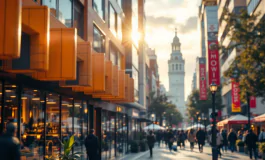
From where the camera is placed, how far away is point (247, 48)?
880 inches

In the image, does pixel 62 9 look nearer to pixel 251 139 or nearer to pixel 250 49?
pixel 250 49

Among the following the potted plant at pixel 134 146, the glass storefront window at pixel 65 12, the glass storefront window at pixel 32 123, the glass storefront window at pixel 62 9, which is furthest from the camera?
the potted plant at pixel 134 146

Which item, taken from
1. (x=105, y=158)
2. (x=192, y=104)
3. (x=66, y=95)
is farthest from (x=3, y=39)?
(x=192, y=104)

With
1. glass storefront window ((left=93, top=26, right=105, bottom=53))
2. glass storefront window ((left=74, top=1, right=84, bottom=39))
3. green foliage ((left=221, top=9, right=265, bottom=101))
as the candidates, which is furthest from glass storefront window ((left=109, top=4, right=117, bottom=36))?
green foliage ((left=221, top=9, right=265, bottom=101))

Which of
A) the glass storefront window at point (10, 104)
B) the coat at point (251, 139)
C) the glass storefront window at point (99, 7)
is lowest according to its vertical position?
the coat at point (251, 139)

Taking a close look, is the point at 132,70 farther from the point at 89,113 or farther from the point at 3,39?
the point at 3,39

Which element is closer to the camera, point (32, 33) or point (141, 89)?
point (32, 33)

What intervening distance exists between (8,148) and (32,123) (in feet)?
21.9

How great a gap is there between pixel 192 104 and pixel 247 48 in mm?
68805

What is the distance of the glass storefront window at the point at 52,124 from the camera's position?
657 inches

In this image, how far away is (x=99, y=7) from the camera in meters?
27.6

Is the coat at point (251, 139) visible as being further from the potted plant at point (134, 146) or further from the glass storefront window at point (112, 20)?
the potted plant at point (134, 146)

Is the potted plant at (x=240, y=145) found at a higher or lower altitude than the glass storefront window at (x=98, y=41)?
lower

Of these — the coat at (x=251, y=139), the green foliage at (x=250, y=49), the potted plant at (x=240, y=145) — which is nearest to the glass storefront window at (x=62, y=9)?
the green foliage at (x=250, y=49)
